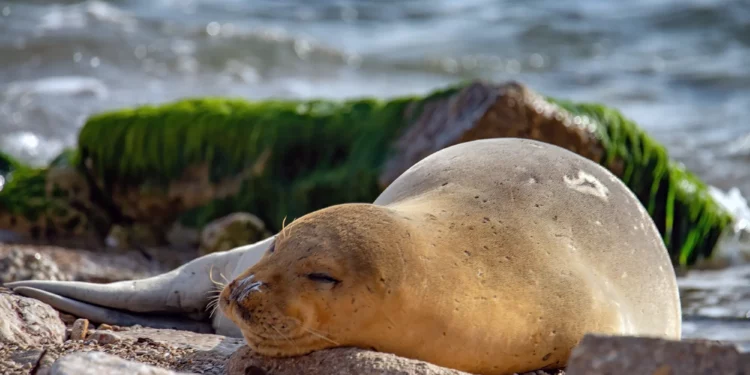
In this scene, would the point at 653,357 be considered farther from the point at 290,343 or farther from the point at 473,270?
the point at 290,343

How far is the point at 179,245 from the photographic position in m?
8.14

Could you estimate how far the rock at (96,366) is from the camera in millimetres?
2670

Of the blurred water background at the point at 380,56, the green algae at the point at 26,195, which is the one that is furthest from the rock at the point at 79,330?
the blurred water background at the point at 380,56

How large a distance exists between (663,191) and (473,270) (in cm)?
540

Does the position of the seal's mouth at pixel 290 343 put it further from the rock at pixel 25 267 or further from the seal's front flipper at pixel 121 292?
the rock at pixel 25 267

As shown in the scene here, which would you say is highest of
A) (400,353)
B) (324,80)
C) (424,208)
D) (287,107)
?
(424,208)

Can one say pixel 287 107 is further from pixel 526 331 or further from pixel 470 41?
pixel 470 41

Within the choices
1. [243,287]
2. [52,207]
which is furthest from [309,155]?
[243,287]

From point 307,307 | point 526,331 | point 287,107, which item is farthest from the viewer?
point 287,107

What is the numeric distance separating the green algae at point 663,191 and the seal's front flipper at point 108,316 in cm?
412

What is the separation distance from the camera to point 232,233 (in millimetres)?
7406

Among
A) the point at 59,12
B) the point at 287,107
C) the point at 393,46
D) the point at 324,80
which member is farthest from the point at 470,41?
the point at 287,107

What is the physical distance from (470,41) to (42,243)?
39.4 ft

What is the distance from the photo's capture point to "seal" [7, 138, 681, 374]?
309cm
